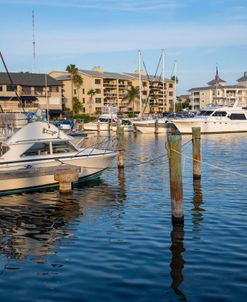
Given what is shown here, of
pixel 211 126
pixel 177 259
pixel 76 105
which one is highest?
pixel 76 105

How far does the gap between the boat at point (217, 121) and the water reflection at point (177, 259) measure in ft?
152

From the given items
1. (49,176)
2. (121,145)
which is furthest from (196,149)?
(49,176)

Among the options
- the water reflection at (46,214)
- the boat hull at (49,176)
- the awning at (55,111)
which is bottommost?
the water reflection at (46,214)

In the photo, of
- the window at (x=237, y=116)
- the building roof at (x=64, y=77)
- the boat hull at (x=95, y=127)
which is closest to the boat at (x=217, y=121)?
the window at (x=237, y=116)

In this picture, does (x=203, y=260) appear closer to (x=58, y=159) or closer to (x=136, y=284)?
(x=136, y=284)

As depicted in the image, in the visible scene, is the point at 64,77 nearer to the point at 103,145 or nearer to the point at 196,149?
the point at 103,145

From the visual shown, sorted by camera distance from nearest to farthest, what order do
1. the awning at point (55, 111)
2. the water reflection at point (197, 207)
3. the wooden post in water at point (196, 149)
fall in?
the water reflection at point (197, 207) → the wooden post in water at point (196, 149) → the awning at point (55, 111)

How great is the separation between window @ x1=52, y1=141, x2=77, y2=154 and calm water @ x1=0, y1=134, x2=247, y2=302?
2.12 metres

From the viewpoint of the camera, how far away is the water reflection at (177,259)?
30.8ft

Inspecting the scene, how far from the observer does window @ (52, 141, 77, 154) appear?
20952mm

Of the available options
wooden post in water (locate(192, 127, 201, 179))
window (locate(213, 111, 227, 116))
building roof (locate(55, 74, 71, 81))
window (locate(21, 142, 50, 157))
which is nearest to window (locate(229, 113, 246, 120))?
window (locate(213, 111, 227, 116))

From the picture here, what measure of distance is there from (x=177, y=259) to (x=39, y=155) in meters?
11.0

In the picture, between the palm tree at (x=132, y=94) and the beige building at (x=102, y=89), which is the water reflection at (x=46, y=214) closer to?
the beige building at (x=102, y=89)

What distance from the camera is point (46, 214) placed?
52.3ft
